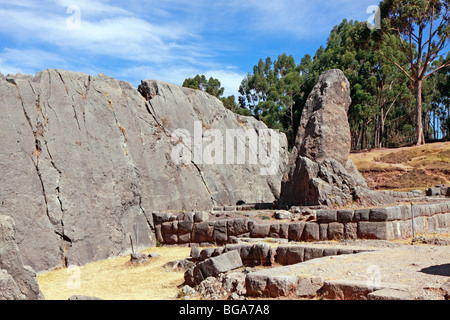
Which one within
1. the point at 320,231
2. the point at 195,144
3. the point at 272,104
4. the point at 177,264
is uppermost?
the point at 272,104

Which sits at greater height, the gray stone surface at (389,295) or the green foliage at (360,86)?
the green foliage at (360,86)

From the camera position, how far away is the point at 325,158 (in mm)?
19422

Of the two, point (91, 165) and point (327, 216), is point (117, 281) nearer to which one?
point (91, 165)

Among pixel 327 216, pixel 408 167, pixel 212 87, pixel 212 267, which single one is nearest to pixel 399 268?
pixel 212 267

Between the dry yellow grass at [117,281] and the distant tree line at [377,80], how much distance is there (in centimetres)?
3480

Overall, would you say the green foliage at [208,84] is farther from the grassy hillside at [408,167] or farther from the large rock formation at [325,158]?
the large rock formation at [325,158]

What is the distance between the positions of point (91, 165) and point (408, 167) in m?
28.7

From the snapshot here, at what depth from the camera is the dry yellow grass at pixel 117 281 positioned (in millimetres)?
11070

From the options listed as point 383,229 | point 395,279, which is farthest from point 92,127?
point 395,279

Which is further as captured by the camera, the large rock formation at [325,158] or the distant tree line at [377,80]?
the distant tree line at [377,80]

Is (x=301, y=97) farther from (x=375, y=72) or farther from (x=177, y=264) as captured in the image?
(x=177, y=264)

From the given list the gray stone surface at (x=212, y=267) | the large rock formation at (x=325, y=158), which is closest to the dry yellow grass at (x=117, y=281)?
the gray stone surface at (x=212, y=267)
